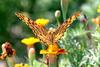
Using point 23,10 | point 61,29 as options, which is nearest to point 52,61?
point 61,29

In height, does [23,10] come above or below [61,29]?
above

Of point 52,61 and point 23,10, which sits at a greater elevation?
point 23,10

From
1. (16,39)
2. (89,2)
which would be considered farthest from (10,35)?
(89,2)

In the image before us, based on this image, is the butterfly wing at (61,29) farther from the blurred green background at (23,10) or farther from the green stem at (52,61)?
the blurred green background at (23,10)

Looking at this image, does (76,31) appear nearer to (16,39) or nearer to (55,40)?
(55,40)

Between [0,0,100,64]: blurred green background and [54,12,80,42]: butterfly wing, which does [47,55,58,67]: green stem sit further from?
[0,0,100,64]: blurred green background

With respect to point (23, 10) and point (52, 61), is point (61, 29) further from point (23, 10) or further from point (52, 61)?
Answer: point (23, 10)

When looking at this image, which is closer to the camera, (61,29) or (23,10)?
(61,29)

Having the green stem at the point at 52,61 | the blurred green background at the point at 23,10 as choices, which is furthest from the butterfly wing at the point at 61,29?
the blurred green background at the point at 23,10
